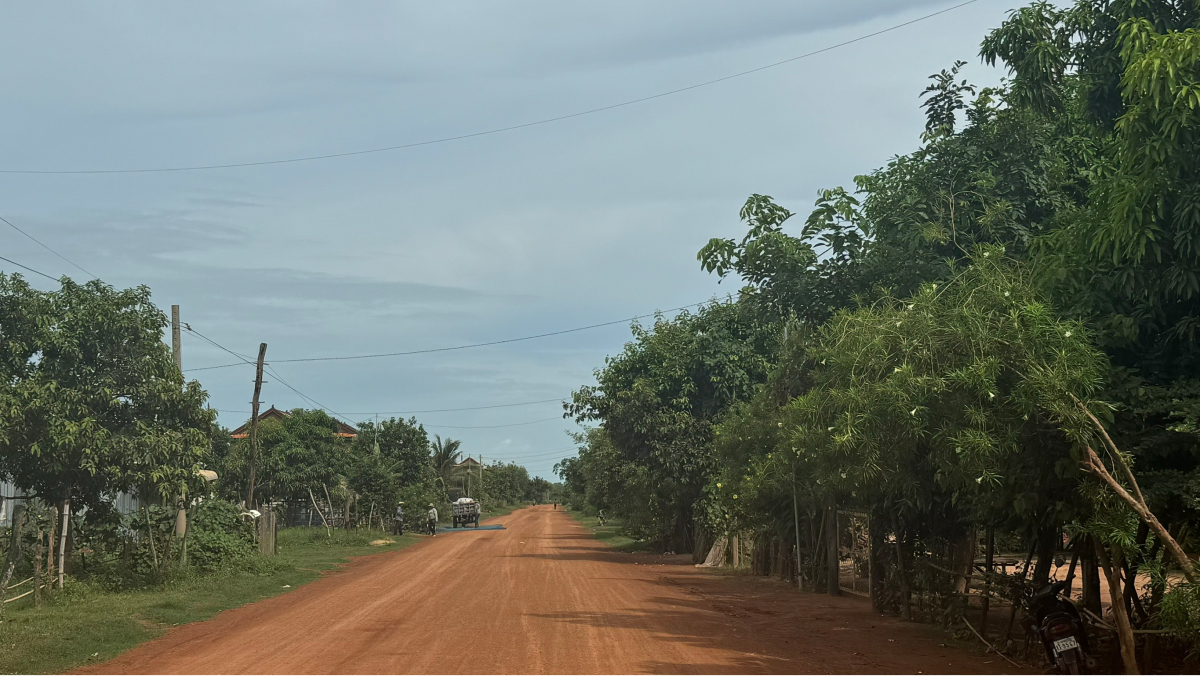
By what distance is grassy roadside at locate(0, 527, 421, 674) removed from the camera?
1181 cm

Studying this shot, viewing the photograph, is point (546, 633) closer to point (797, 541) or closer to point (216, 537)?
point (797, 541)

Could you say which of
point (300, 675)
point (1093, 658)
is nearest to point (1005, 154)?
point (1093, 658)

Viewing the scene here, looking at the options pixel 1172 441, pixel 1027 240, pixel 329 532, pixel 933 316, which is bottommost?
pixel 329 532

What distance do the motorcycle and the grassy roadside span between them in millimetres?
10945

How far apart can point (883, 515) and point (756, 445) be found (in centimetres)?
759

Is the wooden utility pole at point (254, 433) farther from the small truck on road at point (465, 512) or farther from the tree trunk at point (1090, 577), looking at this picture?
the small truck on road at point (465, 512)

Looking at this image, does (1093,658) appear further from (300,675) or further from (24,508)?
(24,508)

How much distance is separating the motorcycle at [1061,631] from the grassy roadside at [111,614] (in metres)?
10.9

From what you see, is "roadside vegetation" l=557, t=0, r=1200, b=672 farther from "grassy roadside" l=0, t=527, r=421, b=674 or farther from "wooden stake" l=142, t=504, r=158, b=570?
"wooden stake" l=142, t=504, r=158, b=570

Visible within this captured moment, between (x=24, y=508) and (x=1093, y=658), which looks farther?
(x=24, y=508)

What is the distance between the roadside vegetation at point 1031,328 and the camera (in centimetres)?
910

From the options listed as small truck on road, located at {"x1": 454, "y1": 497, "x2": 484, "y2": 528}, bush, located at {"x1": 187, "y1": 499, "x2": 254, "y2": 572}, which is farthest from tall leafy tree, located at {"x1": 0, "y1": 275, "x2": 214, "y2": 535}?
small truck on road, located at {"x1": 454, "y1": 497, "x2": 484, "y2": 528}

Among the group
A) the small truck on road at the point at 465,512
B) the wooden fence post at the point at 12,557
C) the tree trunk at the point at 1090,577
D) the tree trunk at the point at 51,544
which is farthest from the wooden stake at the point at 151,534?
the small truck on road at the point at 465,512

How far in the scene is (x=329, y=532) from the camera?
4328 cm
